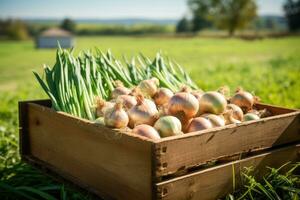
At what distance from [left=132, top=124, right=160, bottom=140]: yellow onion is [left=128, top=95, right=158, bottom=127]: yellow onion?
6.1 inches

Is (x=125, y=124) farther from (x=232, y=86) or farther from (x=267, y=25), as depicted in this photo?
(x=267, y=25)

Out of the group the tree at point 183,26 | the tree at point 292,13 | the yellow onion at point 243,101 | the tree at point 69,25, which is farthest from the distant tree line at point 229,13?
the yellow onion at point 243,101

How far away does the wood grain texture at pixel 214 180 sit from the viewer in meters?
2.29

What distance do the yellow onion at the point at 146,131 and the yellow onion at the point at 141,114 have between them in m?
0.15

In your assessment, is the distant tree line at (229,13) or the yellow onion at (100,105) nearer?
the yellow onion at (100,105)

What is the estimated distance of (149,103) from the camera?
266 cm

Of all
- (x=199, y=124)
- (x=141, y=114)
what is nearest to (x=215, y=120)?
(x=199, y=124)

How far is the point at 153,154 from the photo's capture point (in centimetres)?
215

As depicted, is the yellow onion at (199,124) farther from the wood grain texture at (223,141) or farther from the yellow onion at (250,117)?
the yellow onion at (250,117)

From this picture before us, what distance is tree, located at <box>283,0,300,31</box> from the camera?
266ft

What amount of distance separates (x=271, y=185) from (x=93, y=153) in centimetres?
122

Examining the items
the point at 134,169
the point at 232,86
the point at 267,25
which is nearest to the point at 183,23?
the point at 267,25

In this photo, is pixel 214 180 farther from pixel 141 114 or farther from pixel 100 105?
pixel 100 105

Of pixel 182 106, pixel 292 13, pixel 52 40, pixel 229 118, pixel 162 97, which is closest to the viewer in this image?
pixel 182 106
